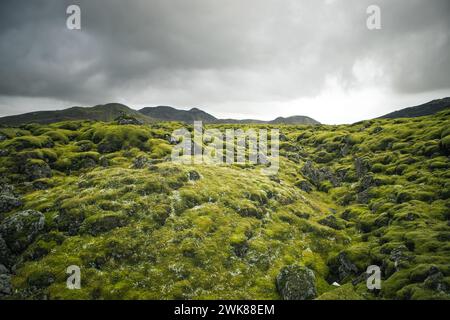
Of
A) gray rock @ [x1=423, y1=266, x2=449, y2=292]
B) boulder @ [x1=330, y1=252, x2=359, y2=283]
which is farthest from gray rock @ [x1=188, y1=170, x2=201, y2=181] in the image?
gray rock @ [x1=423, y1=266, x2=449, y2=292]

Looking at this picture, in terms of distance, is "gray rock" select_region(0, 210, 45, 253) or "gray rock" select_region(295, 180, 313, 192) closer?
"gray rock" select_region(0, 210, 45, 253)

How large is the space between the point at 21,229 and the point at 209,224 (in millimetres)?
29355

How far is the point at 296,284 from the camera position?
39750 mm

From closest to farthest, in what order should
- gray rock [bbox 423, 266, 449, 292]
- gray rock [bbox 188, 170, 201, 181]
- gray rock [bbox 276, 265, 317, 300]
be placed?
1. gray rock [bbox 423, 266, 449, 292]
2. gray rock [bbox 276, 265, 317, 300]
3. gray rock [bbox 188, 170, 201, 181]

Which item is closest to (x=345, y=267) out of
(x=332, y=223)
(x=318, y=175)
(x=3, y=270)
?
(x=332, y=223)

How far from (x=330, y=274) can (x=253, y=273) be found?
13.3 m

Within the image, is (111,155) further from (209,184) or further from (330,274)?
(330,274)

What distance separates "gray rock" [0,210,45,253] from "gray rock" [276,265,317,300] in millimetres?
37583

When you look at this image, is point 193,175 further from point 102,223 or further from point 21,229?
point 21,229

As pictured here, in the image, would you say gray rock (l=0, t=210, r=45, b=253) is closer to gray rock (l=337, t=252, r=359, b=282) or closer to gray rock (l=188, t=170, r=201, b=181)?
gray rock (l=188, t=170, r=201, b=181)

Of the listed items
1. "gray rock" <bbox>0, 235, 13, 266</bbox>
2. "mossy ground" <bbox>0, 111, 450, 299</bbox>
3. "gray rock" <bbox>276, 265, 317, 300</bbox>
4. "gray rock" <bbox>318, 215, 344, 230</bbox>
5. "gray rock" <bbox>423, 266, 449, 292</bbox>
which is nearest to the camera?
"gray rock" <bbox>423, 266, 449, 292</bbox>

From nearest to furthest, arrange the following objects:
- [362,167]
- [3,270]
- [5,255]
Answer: [3,270]
[5,255]
[362,167]

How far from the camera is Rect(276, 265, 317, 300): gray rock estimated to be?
39.1 meters
